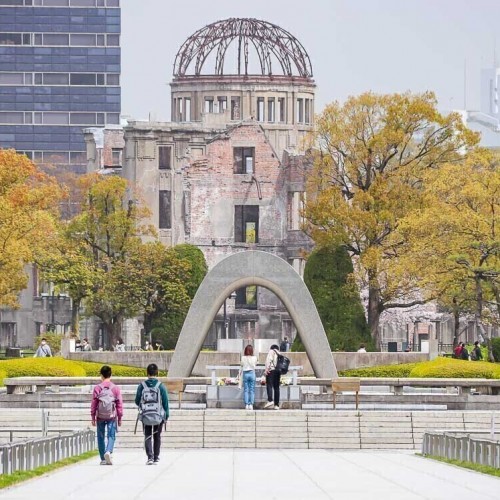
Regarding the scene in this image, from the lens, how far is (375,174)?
267ft

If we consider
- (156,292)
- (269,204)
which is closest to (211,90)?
(269,204)

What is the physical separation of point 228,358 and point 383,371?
6.76 metres

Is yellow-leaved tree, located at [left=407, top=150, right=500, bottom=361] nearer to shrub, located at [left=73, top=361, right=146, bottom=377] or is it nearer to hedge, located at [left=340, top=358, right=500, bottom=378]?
hedge, located at [left=340, top=358, right=500, bottom=378]

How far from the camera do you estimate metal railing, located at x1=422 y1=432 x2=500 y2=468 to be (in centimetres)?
3077

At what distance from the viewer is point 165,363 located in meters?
74.2

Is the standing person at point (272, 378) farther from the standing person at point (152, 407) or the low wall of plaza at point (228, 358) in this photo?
the low wall of plaza at point (228, 358)

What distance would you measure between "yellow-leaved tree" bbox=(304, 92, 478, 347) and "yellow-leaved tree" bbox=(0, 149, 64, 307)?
10.8 meters

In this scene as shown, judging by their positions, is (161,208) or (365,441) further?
(161,208)

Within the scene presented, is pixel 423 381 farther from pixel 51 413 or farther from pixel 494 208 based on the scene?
pixel 494 208

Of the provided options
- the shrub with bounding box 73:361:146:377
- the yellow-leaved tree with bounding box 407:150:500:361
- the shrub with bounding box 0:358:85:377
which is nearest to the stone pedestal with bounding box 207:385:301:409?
the shrub with bounding box 0:358:85:377

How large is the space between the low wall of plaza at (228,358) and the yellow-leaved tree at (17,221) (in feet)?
15.0

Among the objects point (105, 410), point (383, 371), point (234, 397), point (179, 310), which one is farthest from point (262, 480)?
point (179, 310)

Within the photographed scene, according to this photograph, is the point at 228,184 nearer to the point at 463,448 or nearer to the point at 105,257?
the point at 105,257

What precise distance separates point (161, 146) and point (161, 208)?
4222mm
